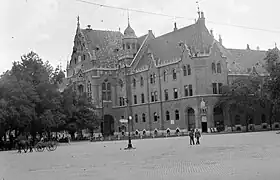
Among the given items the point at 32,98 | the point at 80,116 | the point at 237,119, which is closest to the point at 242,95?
the point at 237,119

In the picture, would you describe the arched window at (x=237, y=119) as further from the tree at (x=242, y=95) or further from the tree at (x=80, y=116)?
the tree at (x=80, y=116)

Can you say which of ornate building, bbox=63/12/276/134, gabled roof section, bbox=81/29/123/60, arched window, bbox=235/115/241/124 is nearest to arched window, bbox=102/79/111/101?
ornate building, bbox=63/12/276/134

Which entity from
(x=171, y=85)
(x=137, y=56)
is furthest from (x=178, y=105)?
(x=137, y=56)

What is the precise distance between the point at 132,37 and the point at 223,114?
29730 mm

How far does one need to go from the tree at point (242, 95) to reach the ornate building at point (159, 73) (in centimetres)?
229

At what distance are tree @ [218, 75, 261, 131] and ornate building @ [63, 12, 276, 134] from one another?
2.29m

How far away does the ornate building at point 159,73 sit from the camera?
84312 millimetres

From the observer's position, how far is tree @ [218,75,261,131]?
80.9m

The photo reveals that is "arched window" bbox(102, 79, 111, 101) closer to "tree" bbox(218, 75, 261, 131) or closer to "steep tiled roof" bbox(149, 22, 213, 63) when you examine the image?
"steep tiled roof" bbox(149, 22, 213, 63)

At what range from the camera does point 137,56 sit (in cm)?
10206

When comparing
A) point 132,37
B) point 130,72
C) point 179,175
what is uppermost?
point 132,37

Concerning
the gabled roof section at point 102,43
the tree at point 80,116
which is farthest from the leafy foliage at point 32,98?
the gabled roof section at point 102,43

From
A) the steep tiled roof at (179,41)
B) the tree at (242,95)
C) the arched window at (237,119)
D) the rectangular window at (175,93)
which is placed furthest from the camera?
the rectangular window at (175,93)

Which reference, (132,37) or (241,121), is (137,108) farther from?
(241,121)
